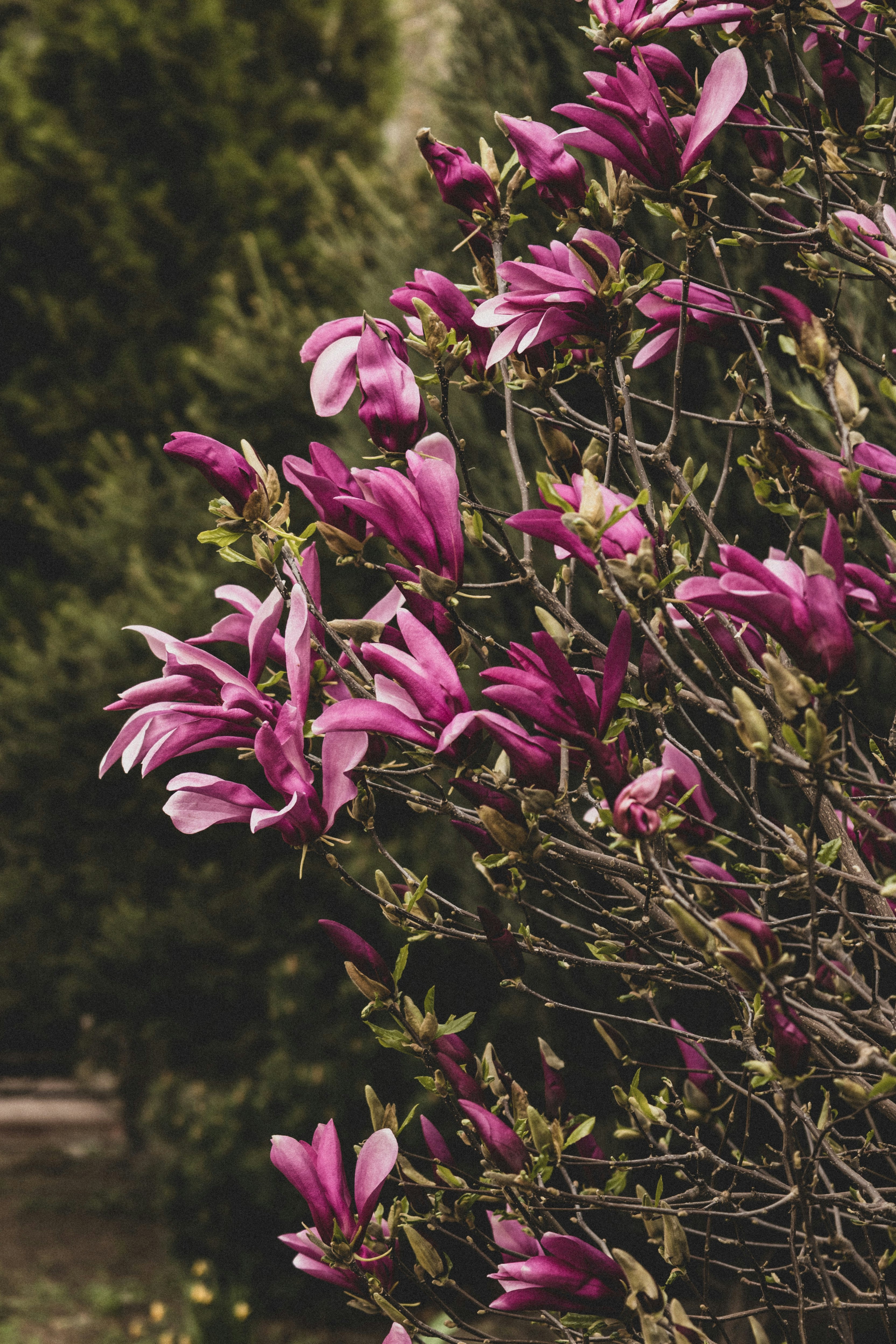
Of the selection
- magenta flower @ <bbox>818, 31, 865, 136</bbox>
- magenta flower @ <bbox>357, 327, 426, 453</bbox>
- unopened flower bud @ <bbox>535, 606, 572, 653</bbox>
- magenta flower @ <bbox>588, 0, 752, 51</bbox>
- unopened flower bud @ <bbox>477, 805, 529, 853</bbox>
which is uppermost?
magenta flower @ <bbox>588, 0, 752, 51</bbox>

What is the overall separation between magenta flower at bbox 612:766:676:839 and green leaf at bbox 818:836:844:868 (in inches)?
10.5

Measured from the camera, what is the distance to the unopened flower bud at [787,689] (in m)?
0.74

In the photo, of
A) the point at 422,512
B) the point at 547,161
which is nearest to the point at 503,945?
the point at 422,512

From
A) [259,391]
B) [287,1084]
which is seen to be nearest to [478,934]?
[287,1084]

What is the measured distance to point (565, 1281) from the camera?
96 centimetres

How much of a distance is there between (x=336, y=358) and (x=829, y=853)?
68 cm

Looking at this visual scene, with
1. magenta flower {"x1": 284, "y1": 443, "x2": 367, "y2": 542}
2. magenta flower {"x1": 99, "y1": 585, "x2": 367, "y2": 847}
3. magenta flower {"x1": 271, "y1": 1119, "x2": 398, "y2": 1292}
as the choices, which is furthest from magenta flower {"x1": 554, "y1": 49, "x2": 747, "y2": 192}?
magenta flower {"x1": 271, "y1": 1119, "x2": 398, "y2": 1292}

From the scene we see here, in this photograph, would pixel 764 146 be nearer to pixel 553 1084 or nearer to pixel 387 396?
pixel 387 396

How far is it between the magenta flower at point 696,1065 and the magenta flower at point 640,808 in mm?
461

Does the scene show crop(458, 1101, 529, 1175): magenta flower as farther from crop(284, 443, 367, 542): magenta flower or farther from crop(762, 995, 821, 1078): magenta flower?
crop(284, 443, 367, 542): magenta flower

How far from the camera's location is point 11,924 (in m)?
5.20

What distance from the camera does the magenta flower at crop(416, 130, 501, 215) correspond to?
45.5 inches

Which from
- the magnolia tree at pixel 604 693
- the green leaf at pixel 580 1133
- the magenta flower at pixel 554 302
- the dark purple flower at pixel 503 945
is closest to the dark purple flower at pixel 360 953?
the magnolia tree at pixel 604 693

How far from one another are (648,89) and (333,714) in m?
0.64
